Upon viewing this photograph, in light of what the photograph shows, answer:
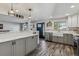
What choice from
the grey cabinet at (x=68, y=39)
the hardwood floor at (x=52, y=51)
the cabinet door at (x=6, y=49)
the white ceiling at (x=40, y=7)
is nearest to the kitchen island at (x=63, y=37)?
the grey cabinet at (x=68, y=39)

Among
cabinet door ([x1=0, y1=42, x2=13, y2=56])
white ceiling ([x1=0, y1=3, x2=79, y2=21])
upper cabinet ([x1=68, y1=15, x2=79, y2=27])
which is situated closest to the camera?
cabinet door ([x1=0, y1=42, x2=13, y2=56])

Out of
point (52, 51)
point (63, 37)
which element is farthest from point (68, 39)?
point (52, 51)

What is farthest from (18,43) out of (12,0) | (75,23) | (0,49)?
(75,23)

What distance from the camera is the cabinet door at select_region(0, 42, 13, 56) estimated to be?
2.39 metres

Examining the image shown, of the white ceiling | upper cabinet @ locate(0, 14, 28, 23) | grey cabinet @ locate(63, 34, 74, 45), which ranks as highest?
the white ceiling


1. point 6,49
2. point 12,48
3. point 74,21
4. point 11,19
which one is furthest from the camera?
point 74,21

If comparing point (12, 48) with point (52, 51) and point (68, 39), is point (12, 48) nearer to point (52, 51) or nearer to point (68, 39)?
point (52, 51)

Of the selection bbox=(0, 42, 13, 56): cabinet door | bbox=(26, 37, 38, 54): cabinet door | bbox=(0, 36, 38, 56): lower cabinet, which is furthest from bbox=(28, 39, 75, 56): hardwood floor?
bbox=(0, 42, 13, 56): cabinet door

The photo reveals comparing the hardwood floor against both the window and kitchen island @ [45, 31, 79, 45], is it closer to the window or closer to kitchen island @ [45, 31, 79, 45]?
kitchen island @ [45, 31, 79, 45]

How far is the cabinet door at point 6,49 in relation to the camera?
2.39 metres

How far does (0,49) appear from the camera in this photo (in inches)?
92.0

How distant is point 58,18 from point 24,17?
4.09 metres

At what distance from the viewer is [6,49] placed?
99.9 inches

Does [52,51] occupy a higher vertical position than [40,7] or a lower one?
lower
